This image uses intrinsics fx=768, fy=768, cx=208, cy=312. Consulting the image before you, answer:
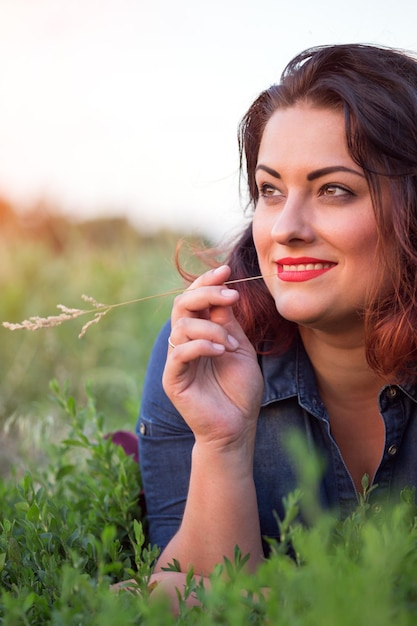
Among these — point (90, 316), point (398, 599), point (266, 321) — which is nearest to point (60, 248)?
point (90, 316)

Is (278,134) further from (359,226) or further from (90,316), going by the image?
(90,316)

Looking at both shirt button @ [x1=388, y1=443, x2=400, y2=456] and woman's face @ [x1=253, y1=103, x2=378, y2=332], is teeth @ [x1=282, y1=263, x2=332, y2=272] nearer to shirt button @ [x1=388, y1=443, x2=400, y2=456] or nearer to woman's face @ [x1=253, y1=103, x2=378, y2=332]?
woman's face @ [x1=253, y1=103, x2=378, y2=332]

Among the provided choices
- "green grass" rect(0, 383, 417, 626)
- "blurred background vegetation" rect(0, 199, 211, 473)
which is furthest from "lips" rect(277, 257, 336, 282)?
"blurred background vegetation" rect(0, 199, 211, 473)

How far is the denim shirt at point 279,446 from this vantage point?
2482 millimetres

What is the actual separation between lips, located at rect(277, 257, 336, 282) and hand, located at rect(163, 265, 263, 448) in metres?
0.21

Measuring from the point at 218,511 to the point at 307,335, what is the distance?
2.39 feet

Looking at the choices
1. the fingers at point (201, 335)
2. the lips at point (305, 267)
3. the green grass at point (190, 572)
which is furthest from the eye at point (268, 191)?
the green grass at point (190, 572)

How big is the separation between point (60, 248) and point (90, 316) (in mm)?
3084

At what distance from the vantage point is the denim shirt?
2.48 m

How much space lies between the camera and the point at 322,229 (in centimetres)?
226

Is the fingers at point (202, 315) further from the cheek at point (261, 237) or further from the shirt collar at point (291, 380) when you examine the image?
the shirt collar at point (291, 380)

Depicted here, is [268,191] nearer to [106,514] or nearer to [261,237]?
[261,237]

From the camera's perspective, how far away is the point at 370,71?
237 centimetres

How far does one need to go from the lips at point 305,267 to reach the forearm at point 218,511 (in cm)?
54
